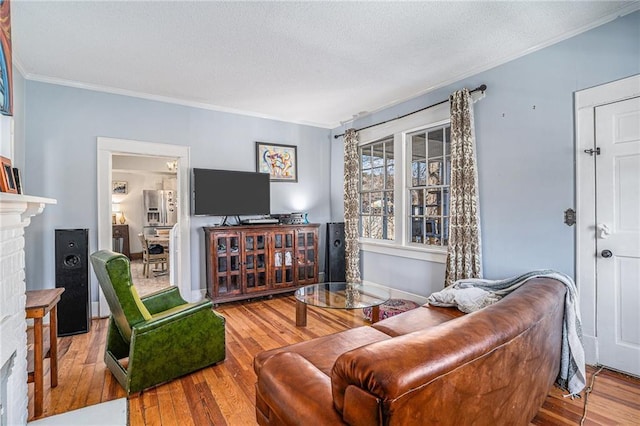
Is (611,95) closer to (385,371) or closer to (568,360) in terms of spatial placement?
(568,360)

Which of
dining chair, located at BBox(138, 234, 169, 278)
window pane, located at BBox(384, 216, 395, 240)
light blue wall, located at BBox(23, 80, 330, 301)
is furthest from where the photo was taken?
dining chair, located at BBox(138, 234, 169, 278)

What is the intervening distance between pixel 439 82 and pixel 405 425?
11.6 feet

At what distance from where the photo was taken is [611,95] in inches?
91.8

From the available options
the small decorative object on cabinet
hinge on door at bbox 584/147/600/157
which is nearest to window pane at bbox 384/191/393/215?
the small decorative object on cabinet

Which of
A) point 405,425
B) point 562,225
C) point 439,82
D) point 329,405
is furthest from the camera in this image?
point 439,82

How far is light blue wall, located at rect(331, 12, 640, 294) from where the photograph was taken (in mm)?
2402

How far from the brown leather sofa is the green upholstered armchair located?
891 millimetres

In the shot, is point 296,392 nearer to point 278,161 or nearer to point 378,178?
point 378,178

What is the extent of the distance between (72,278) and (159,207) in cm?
547

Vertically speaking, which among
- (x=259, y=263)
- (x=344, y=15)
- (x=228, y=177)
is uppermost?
(x=344, y=15)

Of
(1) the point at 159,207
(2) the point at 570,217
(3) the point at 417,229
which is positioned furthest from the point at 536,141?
(1) the point at 159,207

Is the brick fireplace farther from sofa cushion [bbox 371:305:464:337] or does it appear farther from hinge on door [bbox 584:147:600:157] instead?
hinge on door [bbox 584:147:600:157]

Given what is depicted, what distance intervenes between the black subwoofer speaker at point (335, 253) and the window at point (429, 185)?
1167mm

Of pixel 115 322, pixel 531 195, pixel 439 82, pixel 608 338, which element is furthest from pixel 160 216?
pixel 608 338
